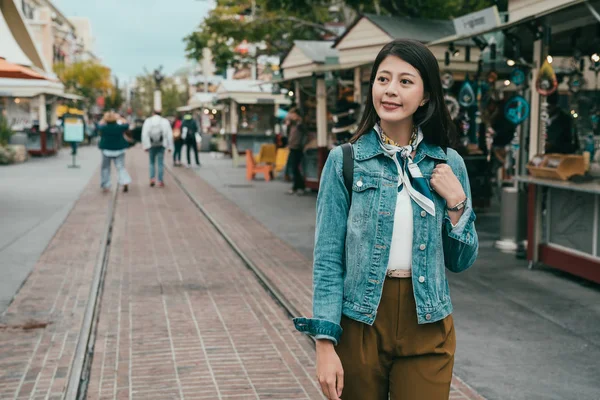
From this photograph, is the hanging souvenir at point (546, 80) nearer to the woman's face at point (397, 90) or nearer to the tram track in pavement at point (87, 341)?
the tram track in pavement at point (87, 341)

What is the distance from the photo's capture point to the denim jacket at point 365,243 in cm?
228

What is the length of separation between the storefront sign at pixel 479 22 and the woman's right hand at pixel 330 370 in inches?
250

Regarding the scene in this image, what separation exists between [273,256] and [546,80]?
3.73m

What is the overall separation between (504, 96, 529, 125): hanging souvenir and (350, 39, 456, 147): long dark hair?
662 centimetres

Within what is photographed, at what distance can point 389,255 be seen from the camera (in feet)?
7.55

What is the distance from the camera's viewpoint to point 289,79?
59.5 feet

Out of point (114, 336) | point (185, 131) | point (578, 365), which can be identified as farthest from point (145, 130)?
point (578, 365)

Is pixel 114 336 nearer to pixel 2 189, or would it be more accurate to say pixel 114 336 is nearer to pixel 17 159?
pixel 2 189

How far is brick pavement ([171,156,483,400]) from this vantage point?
22.0 ft

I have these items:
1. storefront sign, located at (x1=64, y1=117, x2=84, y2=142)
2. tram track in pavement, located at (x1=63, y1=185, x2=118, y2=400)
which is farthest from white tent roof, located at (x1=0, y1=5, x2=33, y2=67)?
storefront sign, located at (x1=64, y1=117, x2=84, y2=142)

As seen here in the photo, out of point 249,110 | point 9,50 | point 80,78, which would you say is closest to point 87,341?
point 9,50

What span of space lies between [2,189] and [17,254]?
8728 millimetres

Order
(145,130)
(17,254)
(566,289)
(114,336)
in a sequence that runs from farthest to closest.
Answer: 1. (145,130)
2. (17,254)
3. (566,289)
4. (114,336)

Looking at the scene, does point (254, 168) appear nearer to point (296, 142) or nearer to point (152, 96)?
point (296, 142)
